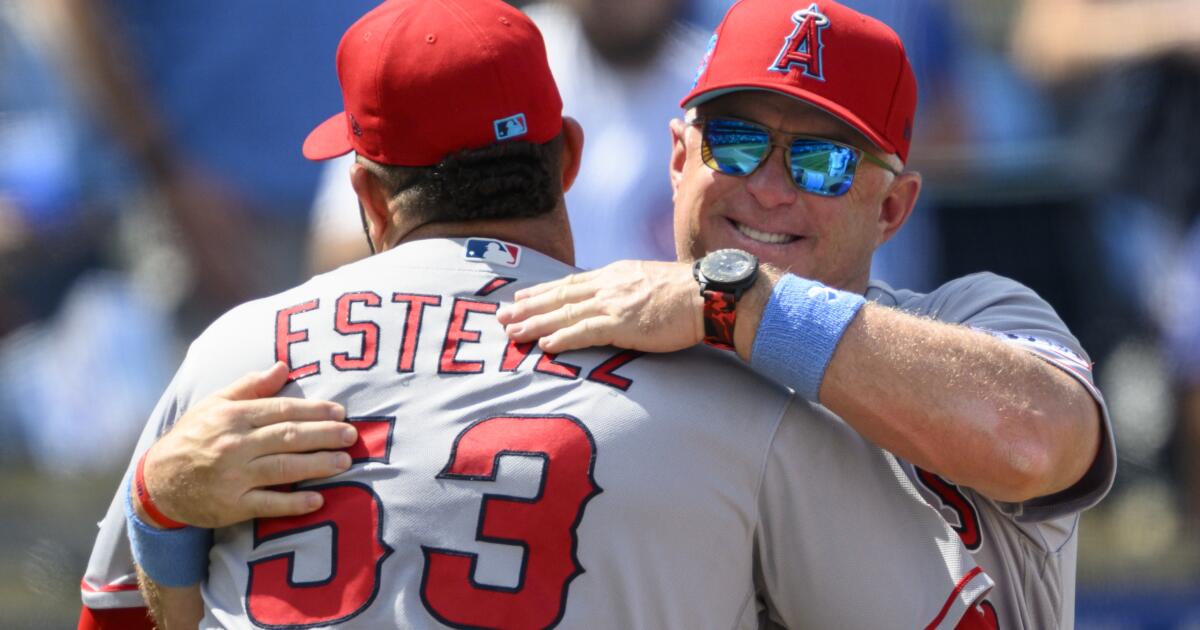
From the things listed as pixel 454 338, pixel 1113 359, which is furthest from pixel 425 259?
pixel 1113 359

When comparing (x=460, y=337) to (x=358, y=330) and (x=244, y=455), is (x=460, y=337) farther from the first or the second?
(x=244, y=455)

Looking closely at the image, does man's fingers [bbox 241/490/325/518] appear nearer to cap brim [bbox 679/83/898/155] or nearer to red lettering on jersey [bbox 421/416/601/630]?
red lettering on jersey [bbox 421/416/601/630]

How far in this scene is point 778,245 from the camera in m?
2.59

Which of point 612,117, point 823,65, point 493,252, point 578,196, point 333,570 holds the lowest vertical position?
point 578,196

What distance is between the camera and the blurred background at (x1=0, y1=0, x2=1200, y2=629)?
178 inches

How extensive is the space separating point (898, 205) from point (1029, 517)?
89cm

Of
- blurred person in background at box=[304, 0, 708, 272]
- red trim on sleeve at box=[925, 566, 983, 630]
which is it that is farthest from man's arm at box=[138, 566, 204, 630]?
blurred person in background at box=[304, 0, 708, 272]

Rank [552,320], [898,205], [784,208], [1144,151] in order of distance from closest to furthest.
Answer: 1. [552,320]
2. [784,208]
3. [898,205]
4. [1144,151]

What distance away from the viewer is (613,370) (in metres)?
1.89

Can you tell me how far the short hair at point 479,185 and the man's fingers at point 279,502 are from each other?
0.46 meters

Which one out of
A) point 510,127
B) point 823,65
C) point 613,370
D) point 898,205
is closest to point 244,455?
point 613,370

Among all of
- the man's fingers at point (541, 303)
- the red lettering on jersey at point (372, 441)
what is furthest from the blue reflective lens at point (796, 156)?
the red lettering on jersey at point (372, 441)

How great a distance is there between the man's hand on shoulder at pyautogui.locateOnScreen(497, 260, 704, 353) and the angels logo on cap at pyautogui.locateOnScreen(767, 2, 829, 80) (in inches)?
27.7

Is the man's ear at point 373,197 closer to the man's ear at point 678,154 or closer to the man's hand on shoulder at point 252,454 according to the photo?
the man's hand on shoulder at point 252,454
